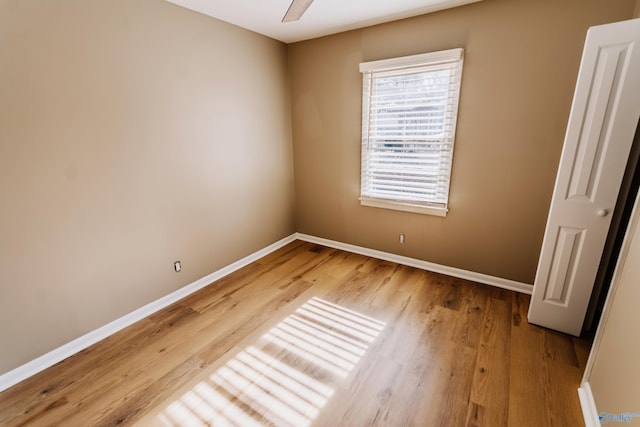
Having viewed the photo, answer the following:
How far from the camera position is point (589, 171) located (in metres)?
1.93

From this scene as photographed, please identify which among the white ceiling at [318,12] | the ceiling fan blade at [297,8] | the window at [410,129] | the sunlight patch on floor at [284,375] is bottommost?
the sunlight patch on floor at [284,375]

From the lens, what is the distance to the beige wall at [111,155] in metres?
1.82

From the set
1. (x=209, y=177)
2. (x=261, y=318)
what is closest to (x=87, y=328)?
(x=261, y=318)

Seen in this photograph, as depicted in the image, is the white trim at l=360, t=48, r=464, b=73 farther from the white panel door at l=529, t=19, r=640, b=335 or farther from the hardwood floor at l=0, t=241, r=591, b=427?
the hardwood floor at l=0, t=241, r=591, b=427

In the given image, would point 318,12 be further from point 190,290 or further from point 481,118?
point 190,290

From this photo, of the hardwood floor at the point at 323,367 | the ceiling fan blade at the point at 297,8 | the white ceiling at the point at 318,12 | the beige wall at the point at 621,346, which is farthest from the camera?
the white ceiling at the point at 318,12

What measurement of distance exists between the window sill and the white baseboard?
585 mm

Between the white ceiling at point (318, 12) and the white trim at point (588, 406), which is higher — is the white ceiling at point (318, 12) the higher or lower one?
the higher one

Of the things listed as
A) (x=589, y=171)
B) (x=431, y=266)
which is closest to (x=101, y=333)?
(x=431, y=266)

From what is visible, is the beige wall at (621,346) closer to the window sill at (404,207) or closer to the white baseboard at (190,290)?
the white baseboard at (190,290)

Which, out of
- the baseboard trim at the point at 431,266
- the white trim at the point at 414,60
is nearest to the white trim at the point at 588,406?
the baseboard trim at the point at 431,266

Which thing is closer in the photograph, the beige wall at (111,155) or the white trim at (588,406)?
the white trim at (588,406)

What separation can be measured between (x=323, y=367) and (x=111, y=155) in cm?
220

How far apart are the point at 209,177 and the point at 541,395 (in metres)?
3.07
